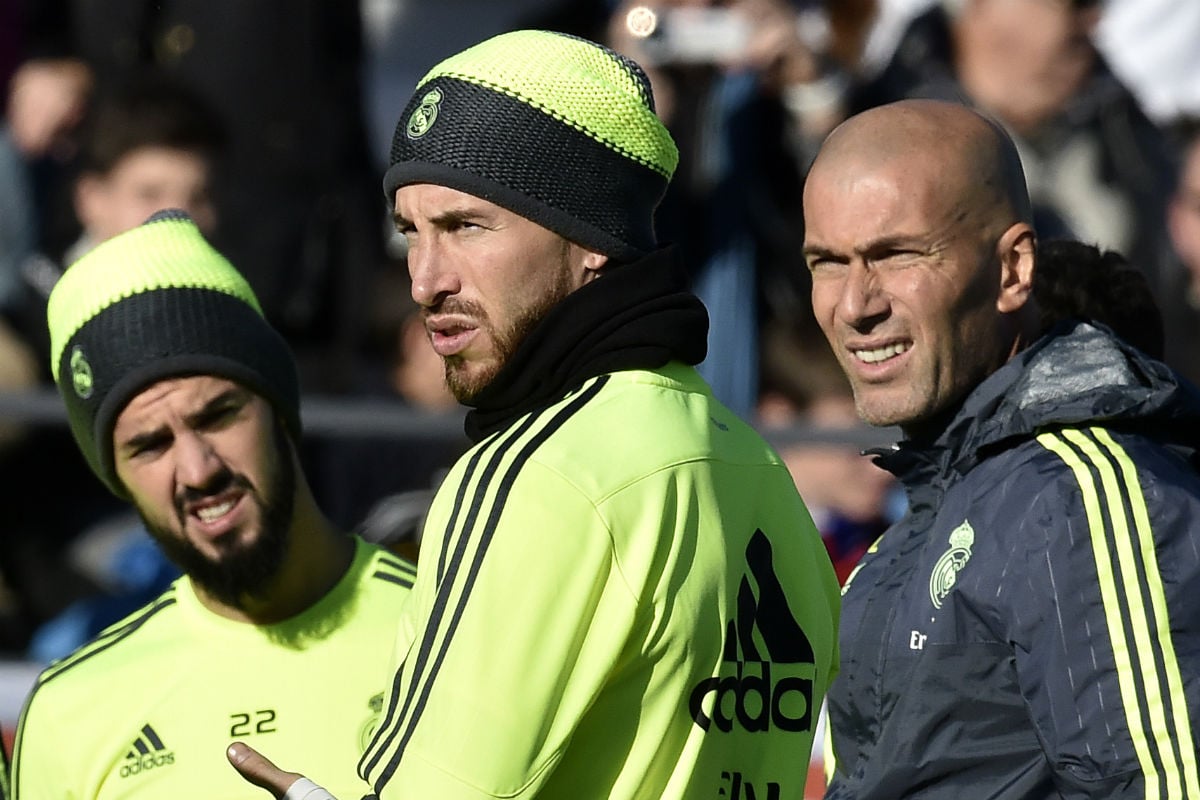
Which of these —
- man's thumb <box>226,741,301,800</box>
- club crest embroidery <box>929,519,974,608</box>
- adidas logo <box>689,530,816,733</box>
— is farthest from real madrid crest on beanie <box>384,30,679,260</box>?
man's thumb <box>226,741,301,800</box>

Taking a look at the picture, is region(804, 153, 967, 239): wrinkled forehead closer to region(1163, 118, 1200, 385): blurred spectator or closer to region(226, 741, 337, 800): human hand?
region(226, 741, 337, 800): human hand

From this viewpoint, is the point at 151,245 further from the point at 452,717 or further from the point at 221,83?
the point at 221,83

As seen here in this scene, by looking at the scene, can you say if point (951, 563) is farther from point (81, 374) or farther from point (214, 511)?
point (81, 374)

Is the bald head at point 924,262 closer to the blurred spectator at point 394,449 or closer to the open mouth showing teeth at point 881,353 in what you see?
the open mouth showing teeth at point 881,353

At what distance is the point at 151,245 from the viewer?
4109mm

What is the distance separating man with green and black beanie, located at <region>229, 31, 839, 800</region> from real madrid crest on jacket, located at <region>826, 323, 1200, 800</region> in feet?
0.83

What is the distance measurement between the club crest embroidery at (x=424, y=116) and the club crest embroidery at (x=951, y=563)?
3.57 ft

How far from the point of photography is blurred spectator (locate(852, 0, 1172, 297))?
661 centimetres

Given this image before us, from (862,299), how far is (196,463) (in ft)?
4.49

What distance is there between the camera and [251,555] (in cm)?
384

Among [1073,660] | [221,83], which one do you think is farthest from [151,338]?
[221,83]

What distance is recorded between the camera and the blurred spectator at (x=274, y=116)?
268 inches

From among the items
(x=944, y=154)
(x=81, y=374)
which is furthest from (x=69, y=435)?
(x=944, y=154)

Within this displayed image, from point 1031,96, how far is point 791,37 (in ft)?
2.76
